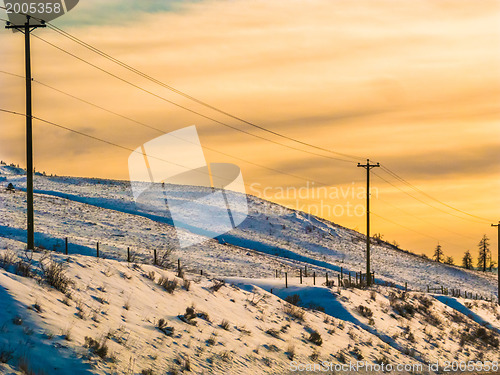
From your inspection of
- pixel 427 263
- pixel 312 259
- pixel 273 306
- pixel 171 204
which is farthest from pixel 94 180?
pixel 273 306

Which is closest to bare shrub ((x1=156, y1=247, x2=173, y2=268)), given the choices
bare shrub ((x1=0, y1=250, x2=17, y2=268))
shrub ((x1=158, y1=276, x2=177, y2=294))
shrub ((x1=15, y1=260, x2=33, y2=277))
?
shrub ((x1=158, y1=276, x2=177, y2=294))

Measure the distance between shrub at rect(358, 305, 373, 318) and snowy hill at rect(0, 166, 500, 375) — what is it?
0.09 m

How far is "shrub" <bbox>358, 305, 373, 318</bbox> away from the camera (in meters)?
38.0

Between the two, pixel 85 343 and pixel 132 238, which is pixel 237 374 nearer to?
pixel 85 343

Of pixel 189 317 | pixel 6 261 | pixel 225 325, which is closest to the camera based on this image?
pixel 6 261

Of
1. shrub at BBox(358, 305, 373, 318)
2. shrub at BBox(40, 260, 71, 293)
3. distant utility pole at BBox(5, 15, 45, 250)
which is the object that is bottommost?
shrub at BBox(358, 305, 373, 318)

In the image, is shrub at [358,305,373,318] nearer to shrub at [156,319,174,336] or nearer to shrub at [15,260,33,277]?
shrub at [156,319,174,336]

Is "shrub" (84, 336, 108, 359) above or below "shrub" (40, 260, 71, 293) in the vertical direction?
below

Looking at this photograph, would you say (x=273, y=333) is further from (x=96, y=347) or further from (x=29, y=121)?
(x=29, y=121)

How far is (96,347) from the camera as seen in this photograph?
51.8 feet

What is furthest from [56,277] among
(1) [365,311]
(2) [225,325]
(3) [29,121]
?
(1) [365,311]

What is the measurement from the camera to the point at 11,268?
64.2 ft

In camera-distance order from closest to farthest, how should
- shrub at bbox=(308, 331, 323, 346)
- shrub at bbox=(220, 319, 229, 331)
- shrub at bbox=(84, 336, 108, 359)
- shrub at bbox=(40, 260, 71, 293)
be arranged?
shrub at bbox=(84, 336, 108, 359), shrub at bbox=(40, 260, 71, 293), shrub at bbox=(220, 319, 229, 331), shrub at bbox=(308, 331, 323, 346)

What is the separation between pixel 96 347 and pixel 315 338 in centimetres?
1365
